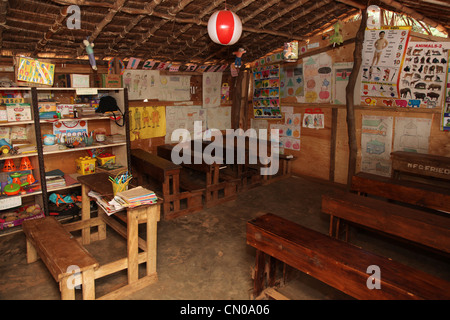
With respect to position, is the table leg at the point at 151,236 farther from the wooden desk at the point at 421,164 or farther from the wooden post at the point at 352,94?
the wooden post at the point at 352,94

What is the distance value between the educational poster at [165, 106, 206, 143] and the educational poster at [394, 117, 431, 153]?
3789mm

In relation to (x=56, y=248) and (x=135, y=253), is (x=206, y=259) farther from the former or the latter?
(x=56, y=248)

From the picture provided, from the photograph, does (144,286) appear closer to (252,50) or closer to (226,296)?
(226,296)

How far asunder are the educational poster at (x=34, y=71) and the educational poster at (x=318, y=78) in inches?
174

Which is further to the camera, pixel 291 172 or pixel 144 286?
pixel 291 172

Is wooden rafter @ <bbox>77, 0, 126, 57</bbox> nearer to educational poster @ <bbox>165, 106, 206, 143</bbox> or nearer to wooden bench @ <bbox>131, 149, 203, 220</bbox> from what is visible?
wooden bench @ <bbox>131, 149, 203, 220</bbox>

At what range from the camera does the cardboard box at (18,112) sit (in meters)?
3.90

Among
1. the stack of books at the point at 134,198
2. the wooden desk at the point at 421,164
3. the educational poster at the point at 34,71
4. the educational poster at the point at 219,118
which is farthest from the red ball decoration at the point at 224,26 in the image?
the educational poster at the point at 219,118

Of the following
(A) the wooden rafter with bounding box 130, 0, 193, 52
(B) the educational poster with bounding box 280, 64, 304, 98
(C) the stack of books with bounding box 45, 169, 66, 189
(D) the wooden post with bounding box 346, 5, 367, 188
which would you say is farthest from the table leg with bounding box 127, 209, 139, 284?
(B) the educational poster with bounding box 280, 64, 304, 98

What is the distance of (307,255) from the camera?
2.39 meters

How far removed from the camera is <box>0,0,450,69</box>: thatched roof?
388 cm

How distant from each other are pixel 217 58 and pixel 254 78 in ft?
3.29

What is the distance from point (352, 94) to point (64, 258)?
4.77 metres
